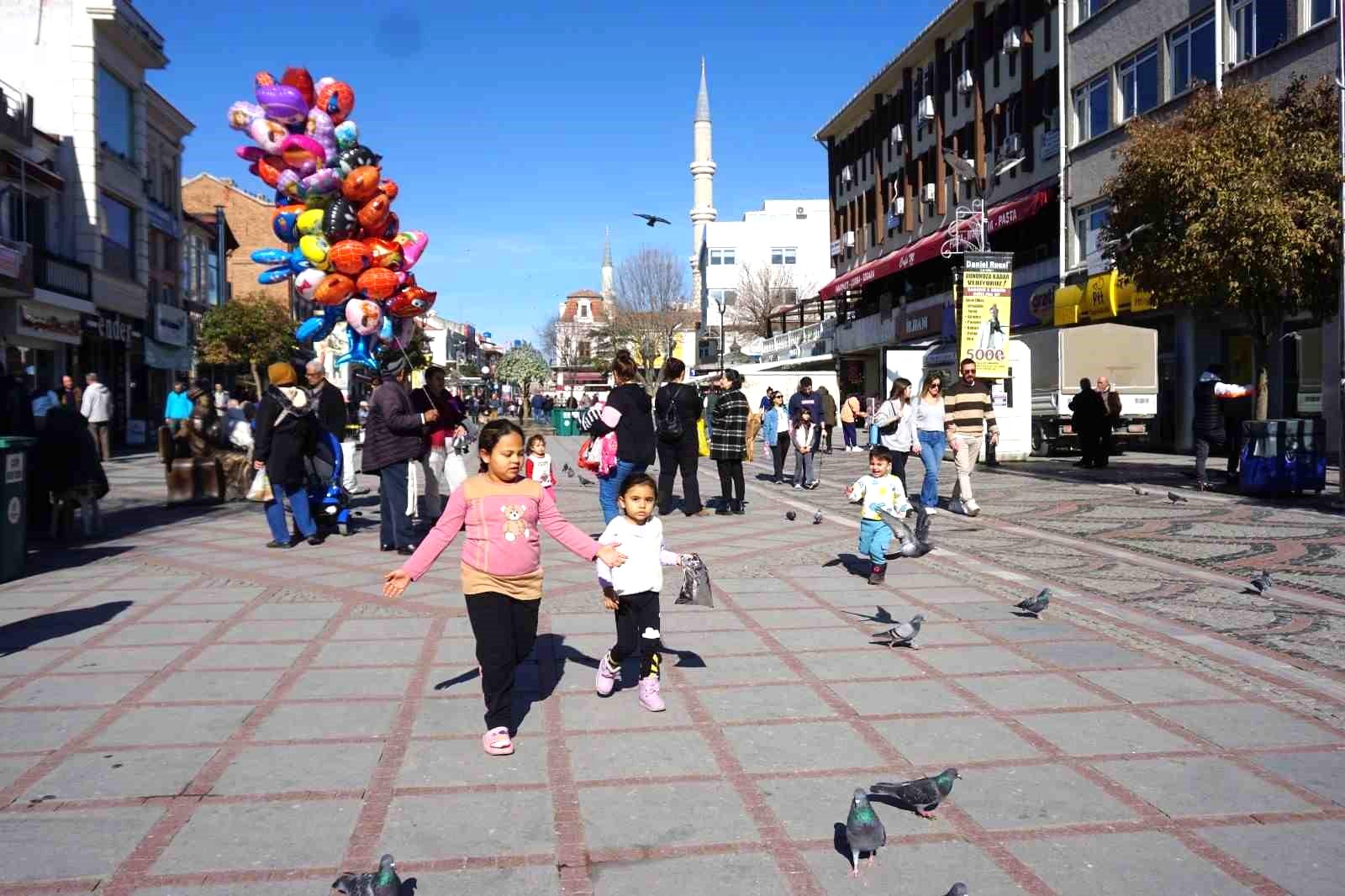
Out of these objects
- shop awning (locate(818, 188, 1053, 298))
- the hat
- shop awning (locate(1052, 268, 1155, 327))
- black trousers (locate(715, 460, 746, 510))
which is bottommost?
black trousers (locate(715, 460, 746, 510))

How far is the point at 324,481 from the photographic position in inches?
449

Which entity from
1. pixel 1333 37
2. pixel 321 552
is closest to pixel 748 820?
pixel 321 552

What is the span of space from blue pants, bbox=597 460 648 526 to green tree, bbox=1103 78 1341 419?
891 centimetres

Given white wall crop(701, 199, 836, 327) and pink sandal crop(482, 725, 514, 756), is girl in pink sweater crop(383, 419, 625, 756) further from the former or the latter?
white wall crop(701, 199, 836, 327)

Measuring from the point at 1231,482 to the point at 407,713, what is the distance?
14047 mm

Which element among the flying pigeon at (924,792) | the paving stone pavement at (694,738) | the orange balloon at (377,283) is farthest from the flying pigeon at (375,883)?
the orange balloon at (377,283)

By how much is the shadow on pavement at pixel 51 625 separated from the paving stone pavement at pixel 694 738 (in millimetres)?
41

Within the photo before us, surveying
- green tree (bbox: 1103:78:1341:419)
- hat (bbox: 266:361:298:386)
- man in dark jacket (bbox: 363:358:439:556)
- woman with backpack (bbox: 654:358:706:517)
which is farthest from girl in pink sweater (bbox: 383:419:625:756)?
green tree (bbox: 1103:78:1341:419)

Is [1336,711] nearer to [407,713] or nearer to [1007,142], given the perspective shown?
[407,713]

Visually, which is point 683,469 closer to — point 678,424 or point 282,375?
point 678,424

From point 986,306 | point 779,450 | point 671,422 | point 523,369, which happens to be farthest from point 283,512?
point 523,369

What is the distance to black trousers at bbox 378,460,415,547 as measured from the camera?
34.1ft

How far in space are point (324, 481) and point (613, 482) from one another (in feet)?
9.42

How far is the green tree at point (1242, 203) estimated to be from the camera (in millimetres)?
14797
